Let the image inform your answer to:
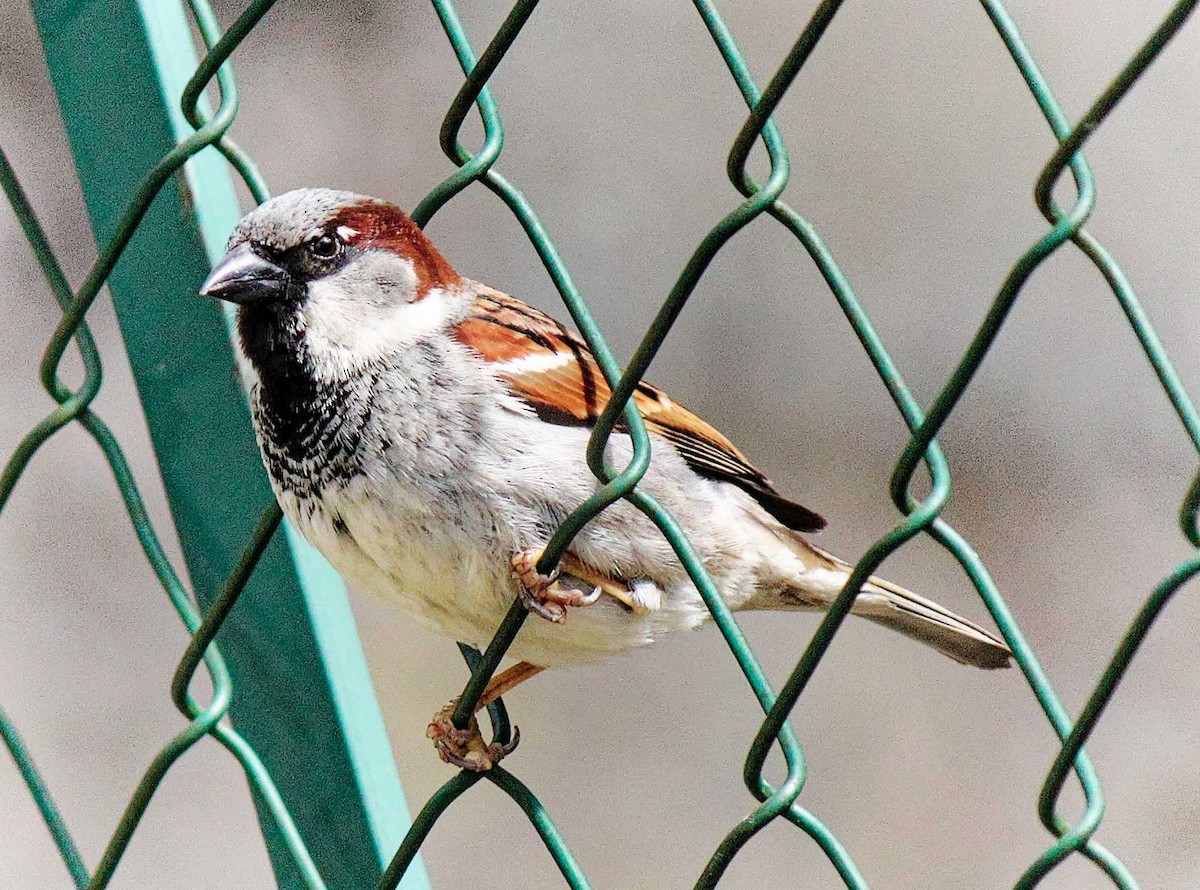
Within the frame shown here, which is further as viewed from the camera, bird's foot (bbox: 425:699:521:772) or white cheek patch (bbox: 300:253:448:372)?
white cheek patch (bbox: 300:253:448:372)

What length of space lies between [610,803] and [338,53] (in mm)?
1642

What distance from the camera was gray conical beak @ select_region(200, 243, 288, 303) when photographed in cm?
118

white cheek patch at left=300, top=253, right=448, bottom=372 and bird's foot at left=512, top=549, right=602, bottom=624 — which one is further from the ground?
white cheek patch at left=300, top=253, right=448, bottom=372

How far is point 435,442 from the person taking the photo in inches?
47.6

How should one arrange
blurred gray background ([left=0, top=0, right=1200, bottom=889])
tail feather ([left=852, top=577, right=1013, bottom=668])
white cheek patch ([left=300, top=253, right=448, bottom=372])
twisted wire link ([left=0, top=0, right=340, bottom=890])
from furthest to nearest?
1. blurred gray background ([left=0, top=0, right=1200, bottom=889])
2. tail feather ([left=852, top=577, right=1013, bottom=668])
3. white cheek patch ([left=300, top=253, right=448, bottom=372])
4. twisted wire link ([left=0, top=0, right=340, bottom=890])

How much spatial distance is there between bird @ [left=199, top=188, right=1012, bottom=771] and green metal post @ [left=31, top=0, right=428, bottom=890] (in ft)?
0.11

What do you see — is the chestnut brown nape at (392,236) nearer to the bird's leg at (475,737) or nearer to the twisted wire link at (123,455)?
the twisted wire link at (123,455)

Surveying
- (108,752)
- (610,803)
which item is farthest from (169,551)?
(610,803)

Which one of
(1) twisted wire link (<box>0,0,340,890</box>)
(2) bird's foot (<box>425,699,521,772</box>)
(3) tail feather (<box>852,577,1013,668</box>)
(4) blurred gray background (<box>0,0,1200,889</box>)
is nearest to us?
(1) twisted wire link (<box>0,0,340,890</box>)

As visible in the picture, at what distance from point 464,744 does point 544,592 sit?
0.16 meters

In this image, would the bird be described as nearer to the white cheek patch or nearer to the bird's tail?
the white cheek patch

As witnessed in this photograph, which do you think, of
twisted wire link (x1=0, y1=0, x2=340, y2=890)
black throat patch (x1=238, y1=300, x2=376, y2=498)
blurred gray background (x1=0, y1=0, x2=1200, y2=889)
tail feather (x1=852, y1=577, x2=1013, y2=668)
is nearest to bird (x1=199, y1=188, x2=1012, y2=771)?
black throat patch (x1=238, y1=300, x2=376, y2=498)

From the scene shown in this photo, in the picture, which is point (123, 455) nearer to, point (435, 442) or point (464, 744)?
point (435, 442)

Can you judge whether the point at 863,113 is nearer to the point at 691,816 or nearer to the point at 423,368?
the point at 691,816
